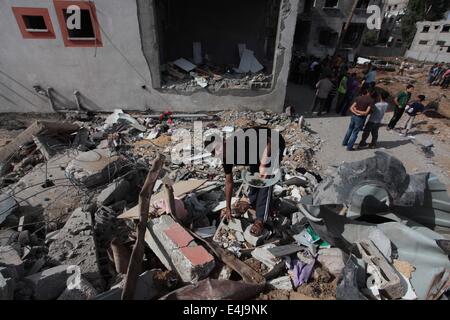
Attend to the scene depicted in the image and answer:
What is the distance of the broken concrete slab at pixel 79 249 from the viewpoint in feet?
9.48

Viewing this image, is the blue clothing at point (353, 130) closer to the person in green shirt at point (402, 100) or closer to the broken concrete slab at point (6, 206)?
the person in green shirt at point (402, 100)

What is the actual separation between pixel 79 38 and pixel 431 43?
1198 inches

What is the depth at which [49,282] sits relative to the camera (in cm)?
261

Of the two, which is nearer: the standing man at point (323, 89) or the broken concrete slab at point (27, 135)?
the broken concrete slab at point (27, 135)

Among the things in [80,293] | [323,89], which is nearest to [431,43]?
[323,89]

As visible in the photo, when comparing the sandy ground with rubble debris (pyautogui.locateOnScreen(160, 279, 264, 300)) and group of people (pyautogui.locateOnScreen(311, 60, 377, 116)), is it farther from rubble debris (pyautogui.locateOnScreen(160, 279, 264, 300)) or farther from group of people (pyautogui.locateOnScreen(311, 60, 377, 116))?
rubble debris (pyautogui.locateOnScreen(160, 279, 264, 300))

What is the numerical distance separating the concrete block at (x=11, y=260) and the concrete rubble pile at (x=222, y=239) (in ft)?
0.03

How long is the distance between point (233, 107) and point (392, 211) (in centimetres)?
621

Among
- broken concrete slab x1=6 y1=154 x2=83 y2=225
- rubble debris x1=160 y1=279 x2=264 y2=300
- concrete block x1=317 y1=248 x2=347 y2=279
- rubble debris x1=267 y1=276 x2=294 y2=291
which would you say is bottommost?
broken concrete slab x1=6 y1=154 x2=83 y2=225

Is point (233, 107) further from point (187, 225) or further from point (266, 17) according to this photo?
point (187, 225)

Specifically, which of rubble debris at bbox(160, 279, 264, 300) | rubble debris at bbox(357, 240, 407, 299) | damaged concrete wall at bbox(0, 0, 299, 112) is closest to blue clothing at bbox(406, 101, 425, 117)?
damaged concrete wall at bbox(0, 0, 299, 112)

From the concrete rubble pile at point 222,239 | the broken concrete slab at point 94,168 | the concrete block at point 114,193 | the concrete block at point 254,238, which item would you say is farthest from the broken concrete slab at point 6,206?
the concrete block at point 254,238

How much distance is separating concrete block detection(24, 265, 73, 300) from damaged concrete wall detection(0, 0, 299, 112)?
6758 millimetres

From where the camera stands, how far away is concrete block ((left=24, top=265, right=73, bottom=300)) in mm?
2562
